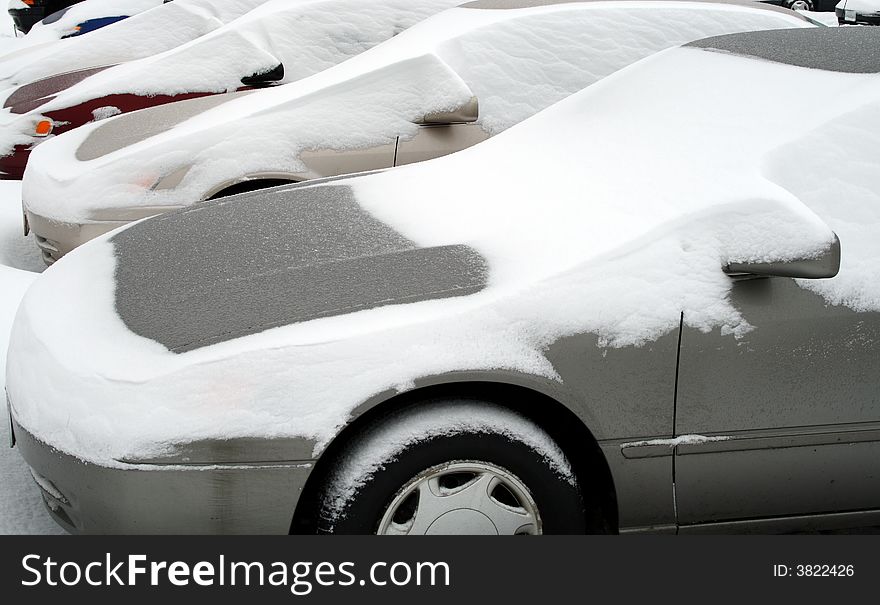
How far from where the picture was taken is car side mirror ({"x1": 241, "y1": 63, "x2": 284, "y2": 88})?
5844 millimetres

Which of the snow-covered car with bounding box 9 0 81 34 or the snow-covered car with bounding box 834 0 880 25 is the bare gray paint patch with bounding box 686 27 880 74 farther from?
the snow-covered car with bounding box 9 0 81 34

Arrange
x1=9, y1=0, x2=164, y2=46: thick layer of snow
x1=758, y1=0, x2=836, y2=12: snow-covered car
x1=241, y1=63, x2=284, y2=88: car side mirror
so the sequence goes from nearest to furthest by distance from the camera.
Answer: x1=241, y1=63, x2=284, y2=88: car side mirror
x1=9, y1=0, x2=164, y2=46: thick layer of snow
x1=758, y1=0, x2=836, y2=12: snow-covered car

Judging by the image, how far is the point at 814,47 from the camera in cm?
312

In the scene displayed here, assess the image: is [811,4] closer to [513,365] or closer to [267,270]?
[267,270]

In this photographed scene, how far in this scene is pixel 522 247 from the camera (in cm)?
250

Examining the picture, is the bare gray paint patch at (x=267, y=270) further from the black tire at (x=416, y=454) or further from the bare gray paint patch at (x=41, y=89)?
the bare gray paint patch at (x=41, y=89)

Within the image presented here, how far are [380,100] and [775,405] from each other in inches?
104

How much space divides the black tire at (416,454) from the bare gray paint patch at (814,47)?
5.17 feet

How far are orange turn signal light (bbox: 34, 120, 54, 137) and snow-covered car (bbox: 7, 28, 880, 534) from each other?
3.71 metres

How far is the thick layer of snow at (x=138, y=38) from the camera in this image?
760 centimetres

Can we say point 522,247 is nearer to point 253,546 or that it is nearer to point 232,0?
point 253,546

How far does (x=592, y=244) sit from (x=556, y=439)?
499mm

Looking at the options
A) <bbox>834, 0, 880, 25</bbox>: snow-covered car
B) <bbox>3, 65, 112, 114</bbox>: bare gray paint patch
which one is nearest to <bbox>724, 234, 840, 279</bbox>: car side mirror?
<bbox>3, 65, 112, 114</bbox>: bare gray paint patch

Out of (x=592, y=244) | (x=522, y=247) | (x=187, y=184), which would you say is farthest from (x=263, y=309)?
(x=187, y=184)
